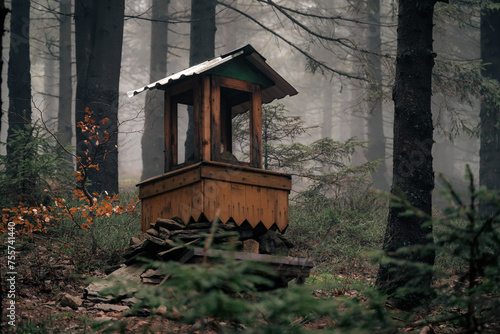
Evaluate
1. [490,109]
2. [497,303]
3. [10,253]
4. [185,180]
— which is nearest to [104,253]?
[10,253]

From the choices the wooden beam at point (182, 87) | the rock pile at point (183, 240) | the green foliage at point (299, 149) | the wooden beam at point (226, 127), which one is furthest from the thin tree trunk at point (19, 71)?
the rock pile at point (183, 240)

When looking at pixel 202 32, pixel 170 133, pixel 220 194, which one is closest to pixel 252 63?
pixel 170 133

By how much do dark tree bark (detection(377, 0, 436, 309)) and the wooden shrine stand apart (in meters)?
1.48

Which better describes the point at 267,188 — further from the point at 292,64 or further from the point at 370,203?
the point at 292,64

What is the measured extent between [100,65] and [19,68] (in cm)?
316

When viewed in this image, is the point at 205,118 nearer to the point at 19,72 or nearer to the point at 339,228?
the point at 339,228

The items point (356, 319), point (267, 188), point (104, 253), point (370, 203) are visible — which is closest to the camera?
point (356, 319)

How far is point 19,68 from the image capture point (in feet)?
41.8

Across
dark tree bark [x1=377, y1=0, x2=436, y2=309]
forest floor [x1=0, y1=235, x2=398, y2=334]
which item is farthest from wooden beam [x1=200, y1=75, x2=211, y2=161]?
dark tree bark [x1=377, y1=0, x2=436, y2=309]

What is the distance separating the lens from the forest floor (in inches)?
174

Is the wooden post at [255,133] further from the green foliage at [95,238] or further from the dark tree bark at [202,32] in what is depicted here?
the dark tree bark at [202,32]

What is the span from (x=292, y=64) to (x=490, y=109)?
22.3 metres

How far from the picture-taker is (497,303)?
302 cm

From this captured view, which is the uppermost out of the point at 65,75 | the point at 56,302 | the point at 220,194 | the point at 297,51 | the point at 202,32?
the point at 297,51
